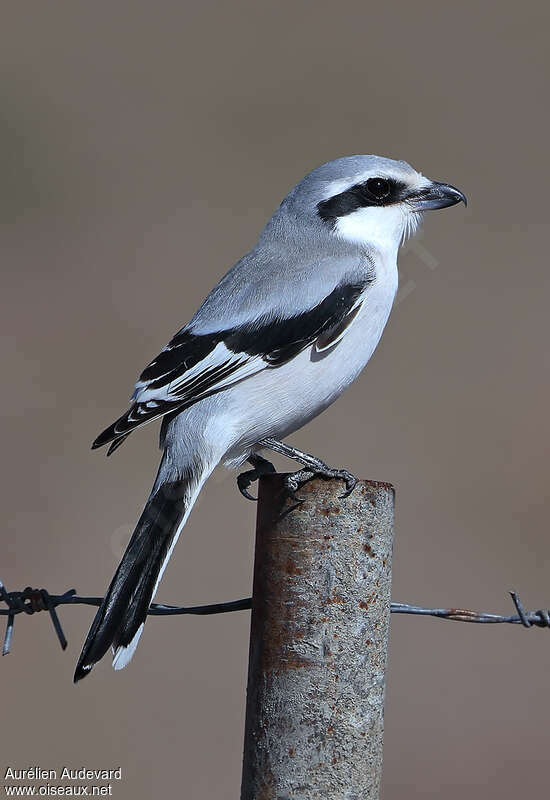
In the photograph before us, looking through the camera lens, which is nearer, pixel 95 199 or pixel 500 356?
pixel 500 356

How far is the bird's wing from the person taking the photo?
306cm

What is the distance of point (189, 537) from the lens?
253 inches

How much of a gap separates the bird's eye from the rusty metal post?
1.49 metres

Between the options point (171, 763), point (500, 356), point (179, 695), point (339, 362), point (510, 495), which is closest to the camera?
point (339, 362)

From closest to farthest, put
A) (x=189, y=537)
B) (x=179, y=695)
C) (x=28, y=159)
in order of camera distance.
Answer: (x=179, y=695), (x=189, y=537), (x=28, y=159)

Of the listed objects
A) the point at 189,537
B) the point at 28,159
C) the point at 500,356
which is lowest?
the point at 189,537

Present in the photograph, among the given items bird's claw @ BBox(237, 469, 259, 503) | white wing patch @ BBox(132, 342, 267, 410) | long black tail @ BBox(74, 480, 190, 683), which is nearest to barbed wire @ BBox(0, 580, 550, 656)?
long black tail @ BBox(74, 480, 190, 683)

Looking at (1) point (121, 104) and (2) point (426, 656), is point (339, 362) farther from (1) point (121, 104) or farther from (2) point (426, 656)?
(1) point (121, 104)

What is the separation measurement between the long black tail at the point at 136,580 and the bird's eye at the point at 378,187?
3.81 ft

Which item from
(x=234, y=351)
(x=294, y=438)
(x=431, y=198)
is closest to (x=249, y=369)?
(x=234, y=351)

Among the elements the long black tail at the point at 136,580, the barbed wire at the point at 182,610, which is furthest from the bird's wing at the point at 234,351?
the barbed wire at the point at 182,610

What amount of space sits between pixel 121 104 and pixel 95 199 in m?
2.15

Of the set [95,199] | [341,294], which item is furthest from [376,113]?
[341,294]

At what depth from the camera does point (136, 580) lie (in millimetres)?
2836
